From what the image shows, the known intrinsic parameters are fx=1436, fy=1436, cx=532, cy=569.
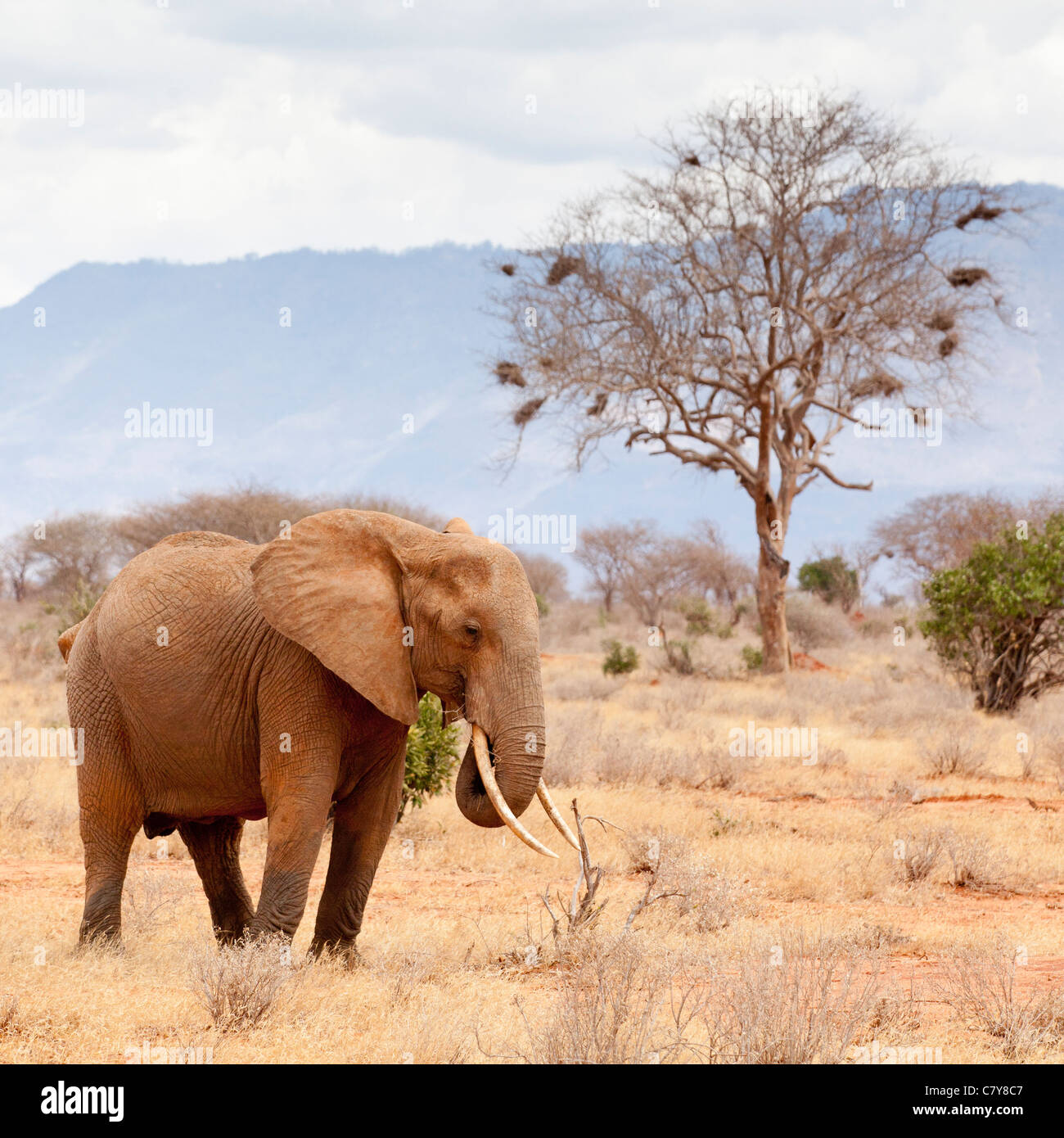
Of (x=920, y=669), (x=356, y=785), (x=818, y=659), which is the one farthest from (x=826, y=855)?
(x=818, y=659)

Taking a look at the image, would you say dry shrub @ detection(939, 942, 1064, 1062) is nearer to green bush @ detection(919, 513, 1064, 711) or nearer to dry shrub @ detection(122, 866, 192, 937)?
dry shrub @ detection(122, 866, 192, 937)

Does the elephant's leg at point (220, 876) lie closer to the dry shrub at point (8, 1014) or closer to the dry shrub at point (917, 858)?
the dry shrub at point (8, 1014)

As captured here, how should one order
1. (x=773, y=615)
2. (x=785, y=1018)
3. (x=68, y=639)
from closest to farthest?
(x=785, y=1018) < (x=68, y=639) < (x=773, y=615)

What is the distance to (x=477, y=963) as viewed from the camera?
6891mm

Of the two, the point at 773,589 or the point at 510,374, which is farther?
the point at 510,374

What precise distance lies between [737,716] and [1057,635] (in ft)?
13.8

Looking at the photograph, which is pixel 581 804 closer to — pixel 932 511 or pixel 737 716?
pixel 737 716

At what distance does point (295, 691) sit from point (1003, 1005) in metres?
3.14

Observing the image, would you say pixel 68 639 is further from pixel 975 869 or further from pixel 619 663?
pixel 619 663

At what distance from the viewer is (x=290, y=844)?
5.88m

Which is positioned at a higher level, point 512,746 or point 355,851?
point 512,746

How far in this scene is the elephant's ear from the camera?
570 centimetres

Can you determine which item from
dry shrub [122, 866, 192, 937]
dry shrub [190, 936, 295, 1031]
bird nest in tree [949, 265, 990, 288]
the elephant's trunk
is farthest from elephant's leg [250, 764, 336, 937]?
bird nest in tree [949, 265, 990, 288]

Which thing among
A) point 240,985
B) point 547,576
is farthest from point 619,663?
point 547,576
